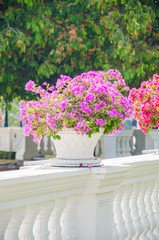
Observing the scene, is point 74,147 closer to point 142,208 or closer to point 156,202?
point 142,208

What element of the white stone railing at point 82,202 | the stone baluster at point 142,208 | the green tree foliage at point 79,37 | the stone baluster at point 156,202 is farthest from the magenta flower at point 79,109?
the green tree foliage at point 79,37

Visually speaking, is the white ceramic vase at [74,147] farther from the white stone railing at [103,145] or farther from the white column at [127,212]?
the white stone railing at [103,145]

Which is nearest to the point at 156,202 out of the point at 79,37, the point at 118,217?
the point at 118,217

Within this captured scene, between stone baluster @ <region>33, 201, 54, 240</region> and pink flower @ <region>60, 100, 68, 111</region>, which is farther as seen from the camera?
pink flower @ <region>60, 100, 68, 111</region>

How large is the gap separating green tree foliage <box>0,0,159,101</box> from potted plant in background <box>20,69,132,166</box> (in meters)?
10.6

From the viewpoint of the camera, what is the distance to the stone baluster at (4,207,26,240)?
9.15 feet

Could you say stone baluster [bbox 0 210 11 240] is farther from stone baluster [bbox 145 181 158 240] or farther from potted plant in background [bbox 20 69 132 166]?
stone baluster [bbox 145 181 158 240]

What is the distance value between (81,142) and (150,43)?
13.0 metres

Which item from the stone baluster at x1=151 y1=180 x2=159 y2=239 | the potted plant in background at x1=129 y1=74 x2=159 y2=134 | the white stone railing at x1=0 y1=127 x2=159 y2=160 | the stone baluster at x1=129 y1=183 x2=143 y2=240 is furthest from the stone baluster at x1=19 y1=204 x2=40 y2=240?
the white stone railing at x1=0 y1=127 x2=159 y2=160

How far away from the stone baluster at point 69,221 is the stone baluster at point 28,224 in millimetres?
431

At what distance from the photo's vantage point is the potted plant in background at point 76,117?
356 centimetres

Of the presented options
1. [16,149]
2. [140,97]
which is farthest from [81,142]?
[16,149]

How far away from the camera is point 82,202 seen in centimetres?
346

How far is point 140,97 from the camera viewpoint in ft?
20.9
